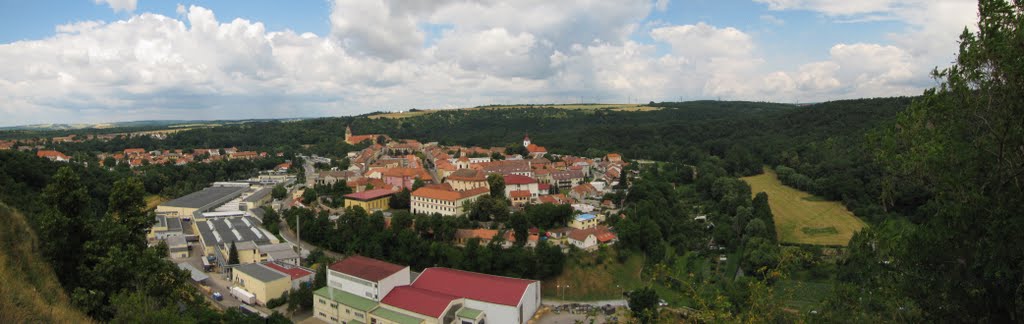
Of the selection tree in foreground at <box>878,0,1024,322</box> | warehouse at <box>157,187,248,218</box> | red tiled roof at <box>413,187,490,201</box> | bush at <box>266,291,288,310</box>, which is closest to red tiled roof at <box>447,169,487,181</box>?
red tiled roof at <box>413,187,490,201</box>

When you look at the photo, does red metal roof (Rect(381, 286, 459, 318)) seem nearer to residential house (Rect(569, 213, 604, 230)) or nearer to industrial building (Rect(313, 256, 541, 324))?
industrial building (Rect(313, 256, 541, 324))

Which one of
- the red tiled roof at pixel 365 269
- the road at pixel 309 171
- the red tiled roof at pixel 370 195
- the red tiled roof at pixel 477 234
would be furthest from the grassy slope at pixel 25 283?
the road at pixel 309 171

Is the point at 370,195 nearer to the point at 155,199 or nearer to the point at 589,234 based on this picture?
the point at 589,234

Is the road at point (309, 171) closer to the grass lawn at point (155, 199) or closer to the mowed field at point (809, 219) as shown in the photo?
the grass lawn at point (155, 199)

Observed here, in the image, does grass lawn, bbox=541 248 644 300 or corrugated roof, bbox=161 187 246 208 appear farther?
corrugated roof, bbox=161 187 246 208

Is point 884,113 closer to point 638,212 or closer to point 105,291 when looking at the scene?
point 638,212

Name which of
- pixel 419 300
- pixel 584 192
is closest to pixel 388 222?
pixel 419 300
